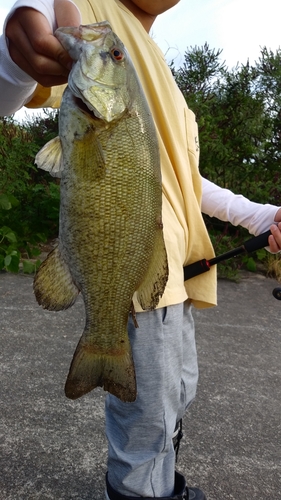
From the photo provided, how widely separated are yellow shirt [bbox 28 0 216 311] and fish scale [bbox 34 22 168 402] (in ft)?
0.78

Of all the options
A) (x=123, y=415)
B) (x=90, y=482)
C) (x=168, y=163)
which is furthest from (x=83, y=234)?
(x=90, y=482)

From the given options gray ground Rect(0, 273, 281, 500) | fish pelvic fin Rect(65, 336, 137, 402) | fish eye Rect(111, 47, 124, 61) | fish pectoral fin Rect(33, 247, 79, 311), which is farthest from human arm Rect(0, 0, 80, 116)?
gray ground Rect(0, 273, 281, 500)

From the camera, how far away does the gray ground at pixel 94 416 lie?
2244mm

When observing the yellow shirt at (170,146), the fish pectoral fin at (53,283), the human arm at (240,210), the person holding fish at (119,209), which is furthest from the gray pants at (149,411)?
the human arm at (240,210)

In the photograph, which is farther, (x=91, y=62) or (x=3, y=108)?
(x=3, y=108)

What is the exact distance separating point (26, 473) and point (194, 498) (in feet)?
2.60

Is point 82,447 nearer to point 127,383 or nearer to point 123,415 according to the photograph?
point 123,415

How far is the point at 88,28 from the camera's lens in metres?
1.15

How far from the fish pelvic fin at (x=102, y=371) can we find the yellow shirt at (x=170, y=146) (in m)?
0.23

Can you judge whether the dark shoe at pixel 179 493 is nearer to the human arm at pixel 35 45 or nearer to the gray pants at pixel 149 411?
the gray pants at pixel 149 411

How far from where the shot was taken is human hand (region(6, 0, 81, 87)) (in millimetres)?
1111

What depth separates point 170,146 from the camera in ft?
5.29

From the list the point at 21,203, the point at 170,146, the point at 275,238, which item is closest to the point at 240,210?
the point at 275,238

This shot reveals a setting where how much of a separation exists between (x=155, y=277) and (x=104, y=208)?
0.78ft
